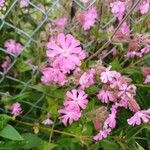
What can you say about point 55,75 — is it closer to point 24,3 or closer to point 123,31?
point 123,31

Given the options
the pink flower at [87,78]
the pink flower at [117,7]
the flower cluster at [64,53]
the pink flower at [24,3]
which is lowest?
the pink flower at [87,78]

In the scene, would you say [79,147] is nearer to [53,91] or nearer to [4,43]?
[53,91]

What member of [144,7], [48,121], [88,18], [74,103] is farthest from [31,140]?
[144,7]

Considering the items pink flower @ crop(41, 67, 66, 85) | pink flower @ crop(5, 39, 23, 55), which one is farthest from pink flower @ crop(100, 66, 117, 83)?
pink flower @ crop(5, 39, 23, 55)

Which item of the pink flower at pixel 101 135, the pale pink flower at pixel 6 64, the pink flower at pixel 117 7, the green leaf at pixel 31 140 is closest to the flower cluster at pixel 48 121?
the green leaf at pixel 31 140

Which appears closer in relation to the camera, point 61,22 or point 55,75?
point 55,75

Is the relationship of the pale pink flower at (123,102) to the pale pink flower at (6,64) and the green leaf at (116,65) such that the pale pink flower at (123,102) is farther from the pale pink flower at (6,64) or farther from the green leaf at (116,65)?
the pale pink flower at (6,64)
